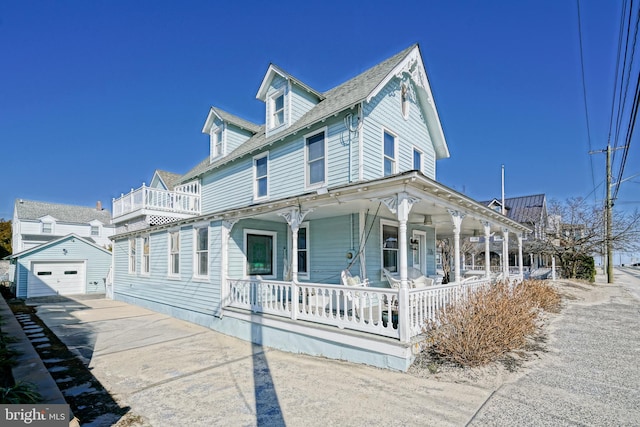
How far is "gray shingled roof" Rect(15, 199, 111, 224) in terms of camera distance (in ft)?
117

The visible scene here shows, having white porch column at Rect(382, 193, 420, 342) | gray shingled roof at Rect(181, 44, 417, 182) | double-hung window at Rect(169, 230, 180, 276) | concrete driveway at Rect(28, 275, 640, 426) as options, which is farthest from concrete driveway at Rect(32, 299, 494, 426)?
gray shingled roof at Rect(181, 44, 417, 182)

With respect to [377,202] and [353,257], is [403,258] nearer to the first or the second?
[377,202]

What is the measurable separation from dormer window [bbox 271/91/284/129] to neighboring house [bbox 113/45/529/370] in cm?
6

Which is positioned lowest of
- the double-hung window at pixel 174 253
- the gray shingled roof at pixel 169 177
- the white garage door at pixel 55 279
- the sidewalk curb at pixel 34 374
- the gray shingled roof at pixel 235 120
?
the white garage door at pixel 55 279

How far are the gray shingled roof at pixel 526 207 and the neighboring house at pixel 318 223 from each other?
2195cm

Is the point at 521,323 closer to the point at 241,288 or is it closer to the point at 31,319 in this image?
the point at 241,288

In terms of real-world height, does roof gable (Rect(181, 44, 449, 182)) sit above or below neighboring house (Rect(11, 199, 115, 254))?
above

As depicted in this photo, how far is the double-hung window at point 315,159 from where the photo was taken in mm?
10078

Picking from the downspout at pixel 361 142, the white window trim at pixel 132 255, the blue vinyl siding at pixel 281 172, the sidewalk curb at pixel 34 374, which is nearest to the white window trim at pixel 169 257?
the blue vinyl siding at pixel 281 172

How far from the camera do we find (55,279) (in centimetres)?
2134

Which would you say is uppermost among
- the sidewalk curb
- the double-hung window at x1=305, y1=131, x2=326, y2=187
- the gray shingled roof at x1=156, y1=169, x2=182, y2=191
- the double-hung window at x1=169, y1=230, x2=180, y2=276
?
the gray shingled roof at x1=156, y1=169, x2=182, y2=191

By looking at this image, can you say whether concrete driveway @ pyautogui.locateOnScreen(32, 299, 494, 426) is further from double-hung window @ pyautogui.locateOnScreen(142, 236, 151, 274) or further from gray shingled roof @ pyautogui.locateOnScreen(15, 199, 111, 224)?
gray shingled roof @ pyautogui.locateOnScreen(15, 199, 111, 224)

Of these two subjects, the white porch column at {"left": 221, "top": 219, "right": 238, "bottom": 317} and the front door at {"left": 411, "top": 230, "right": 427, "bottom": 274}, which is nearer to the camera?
the white porch column at {"left": 221, "top": 219, "right": 238, "bottom": 317}

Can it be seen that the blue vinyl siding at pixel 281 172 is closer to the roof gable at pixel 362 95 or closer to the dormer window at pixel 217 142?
the roof gable at pixel 362 95
